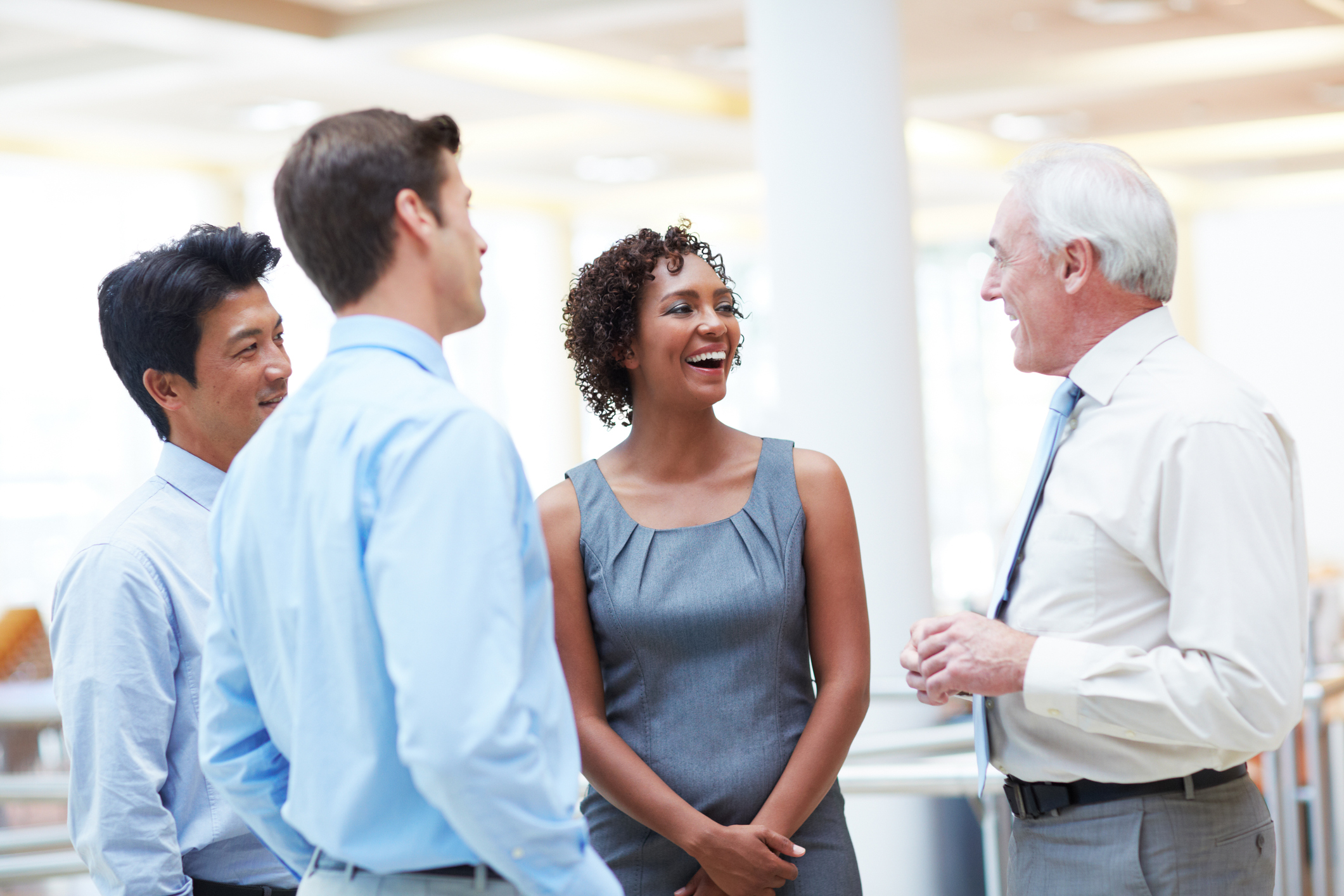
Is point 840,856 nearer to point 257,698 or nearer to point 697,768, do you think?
point 697,768

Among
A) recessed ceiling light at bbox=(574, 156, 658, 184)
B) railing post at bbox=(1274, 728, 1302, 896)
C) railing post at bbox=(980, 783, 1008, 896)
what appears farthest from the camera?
recessed ceiling light at bbox=(574, 156, 658, 184)

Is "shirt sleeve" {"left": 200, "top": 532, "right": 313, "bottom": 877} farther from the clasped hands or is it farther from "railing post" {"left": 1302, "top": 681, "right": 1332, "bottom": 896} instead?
"railing post" {"left": 1302, "top": 681, "right": 1332, "bottom": 896}

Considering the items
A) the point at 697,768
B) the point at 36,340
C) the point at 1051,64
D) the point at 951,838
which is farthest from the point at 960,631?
the point at 36,340

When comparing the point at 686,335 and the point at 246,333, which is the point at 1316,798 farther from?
the point at 246,333

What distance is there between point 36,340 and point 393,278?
984 cm

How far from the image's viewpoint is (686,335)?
Answer: 2498mm

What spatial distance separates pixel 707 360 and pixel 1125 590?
2.79 feet

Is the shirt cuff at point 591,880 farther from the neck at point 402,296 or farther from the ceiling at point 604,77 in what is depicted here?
the ceiling at point 604,77

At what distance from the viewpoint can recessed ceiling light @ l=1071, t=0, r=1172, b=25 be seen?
7.05m

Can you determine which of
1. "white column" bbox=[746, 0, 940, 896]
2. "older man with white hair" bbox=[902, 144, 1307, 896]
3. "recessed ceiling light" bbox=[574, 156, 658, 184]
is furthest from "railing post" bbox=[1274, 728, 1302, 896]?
"recessed ceiling light" bbox=[574, 156, 658, 184]

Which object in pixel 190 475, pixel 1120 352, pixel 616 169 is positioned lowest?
pixel 190 475

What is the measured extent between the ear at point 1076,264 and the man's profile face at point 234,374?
1264 mm

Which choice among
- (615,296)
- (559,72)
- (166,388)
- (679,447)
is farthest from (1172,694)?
(559,72)

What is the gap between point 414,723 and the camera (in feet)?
4.82
